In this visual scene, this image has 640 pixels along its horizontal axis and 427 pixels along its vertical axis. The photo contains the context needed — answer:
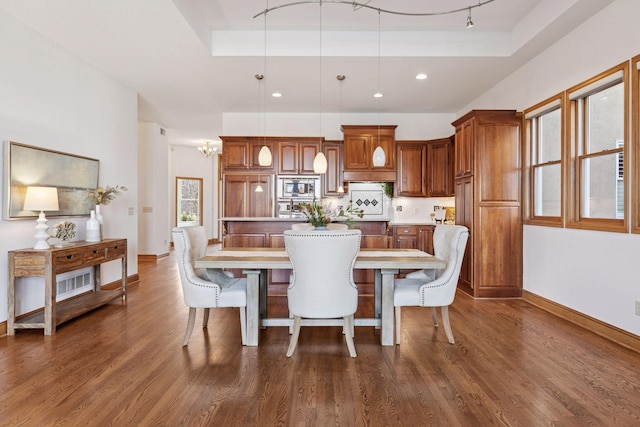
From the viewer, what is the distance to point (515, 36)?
411cm

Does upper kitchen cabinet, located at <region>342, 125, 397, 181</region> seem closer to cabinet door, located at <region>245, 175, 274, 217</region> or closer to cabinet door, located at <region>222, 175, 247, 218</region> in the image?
cabinet door, located at <region>245, 175, 274, 217</region>

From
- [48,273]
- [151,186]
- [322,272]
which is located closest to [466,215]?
[322,272]

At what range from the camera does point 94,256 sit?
12.9 feet

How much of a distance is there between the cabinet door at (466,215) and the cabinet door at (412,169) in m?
1.37

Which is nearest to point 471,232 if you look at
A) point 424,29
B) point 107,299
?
point 424,29

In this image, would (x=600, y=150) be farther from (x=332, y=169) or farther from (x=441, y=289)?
(x=332, y=169)

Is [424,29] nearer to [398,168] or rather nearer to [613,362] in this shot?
[398,168]

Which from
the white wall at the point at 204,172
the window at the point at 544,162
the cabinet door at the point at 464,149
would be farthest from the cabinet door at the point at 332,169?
the white wall at the point at 204,172

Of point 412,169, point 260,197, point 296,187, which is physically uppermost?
point 412,169

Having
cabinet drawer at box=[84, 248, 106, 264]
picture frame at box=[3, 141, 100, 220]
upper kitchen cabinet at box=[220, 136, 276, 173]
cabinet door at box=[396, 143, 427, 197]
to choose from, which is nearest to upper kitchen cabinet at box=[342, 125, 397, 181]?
cabinet door at box=[396, 143, 427, 197]

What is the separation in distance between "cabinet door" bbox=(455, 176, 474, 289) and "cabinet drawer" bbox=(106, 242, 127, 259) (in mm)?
4391

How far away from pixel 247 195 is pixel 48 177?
3.26 metres

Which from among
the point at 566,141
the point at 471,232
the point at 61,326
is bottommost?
the point at 61,326

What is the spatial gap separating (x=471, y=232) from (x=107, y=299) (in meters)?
4.43
